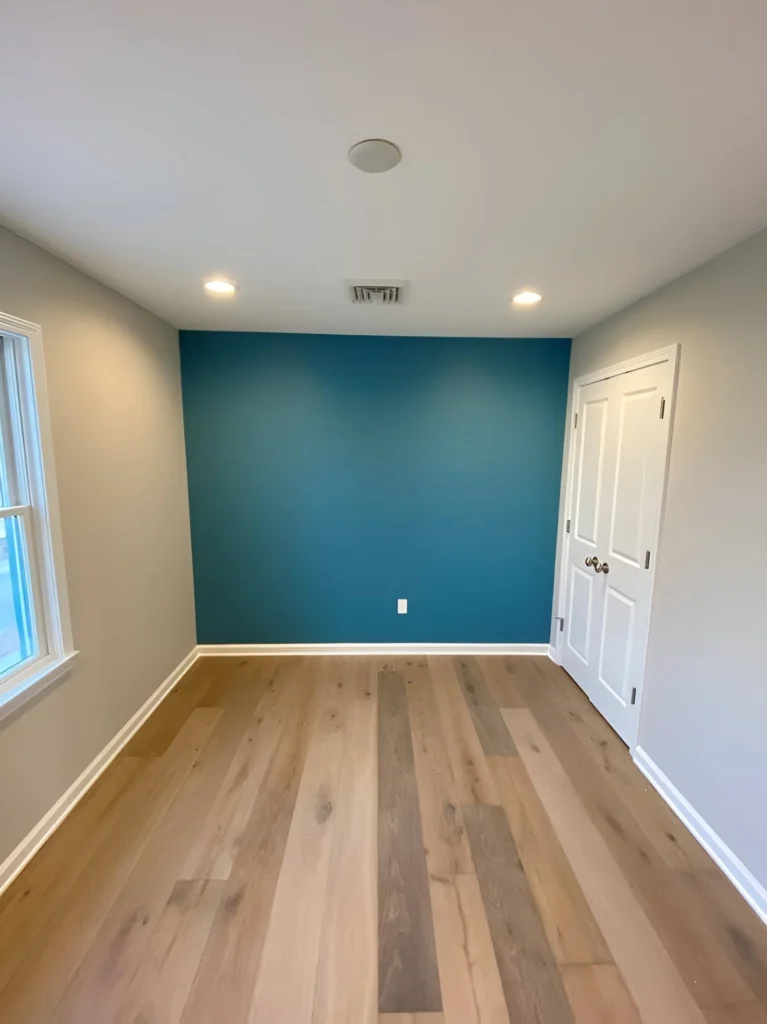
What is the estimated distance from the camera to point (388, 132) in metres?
1.15

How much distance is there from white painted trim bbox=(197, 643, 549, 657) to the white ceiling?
2.59m

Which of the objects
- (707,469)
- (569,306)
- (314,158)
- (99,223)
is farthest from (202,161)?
(707,469)

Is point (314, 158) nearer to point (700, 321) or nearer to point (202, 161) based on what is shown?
point (202, 161)

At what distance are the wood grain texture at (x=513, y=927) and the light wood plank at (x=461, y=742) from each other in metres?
0.13

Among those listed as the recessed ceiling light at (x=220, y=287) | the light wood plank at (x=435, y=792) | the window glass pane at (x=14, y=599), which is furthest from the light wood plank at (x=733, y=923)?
the recessed ceiling light at (x=220, y=287)

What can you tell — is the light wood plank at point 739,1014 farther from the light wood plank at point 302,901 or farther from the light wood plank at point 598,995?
the light wood plank at point 302,901

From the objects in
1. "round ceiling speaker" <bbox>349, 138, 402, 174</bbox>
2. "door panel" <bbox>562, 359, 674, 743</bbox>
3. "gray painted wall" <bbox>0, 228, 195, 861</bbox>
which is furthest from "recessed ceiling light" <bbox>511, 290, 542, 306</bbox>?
"gray painted wall" <bbox>0, 228, 195, 861</bbox>

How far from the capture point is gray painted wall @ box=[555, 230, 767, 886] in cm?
166

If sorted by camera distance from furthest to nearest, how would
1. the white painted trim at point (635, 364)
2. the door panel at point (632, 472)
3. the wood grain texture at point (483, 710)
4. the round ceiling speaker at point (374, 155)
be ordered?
the wood grain texture at point (483, 710), the door panel at point (632, 472), the white painted trim at point (635, 364), the round ceiling speaker at point (374, 155)

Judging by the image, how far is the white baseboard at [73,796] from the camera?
5.57 feet

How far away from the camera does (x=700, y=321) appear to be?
1.95 metres

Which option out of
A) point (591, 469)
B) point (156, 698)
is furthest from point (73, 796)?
point (591, 469)

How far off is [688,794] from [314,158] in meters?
2.79

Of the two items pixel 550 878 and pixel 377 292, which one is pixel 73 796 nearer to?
pixel 550 878
